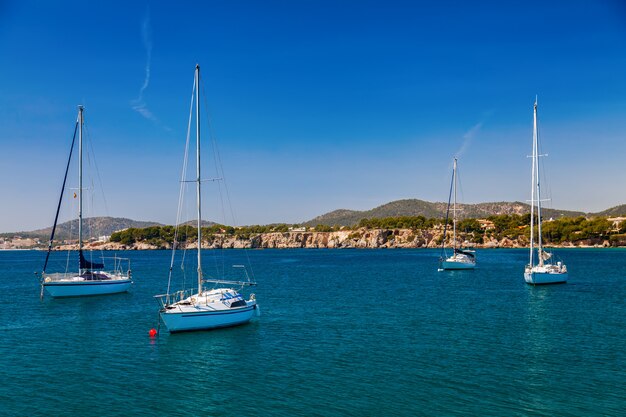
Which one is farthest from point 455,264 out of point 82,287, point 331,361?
point 331,361

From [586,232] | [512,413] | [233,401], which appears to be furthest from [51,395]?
[586,232]

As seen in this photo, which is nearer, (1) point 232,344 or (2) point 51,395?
(2) point 51,395

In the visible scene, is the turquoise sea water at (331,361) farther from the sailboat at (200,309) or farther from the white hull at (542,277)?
the white hull at (542,277)

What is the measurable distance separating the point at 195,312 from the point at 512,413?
2005cm

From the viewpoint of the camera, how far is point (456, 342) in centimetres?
2908

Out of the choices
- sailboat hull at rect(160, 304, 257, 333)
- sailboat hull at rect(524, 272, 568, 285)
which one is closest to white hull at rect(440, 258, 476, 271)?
sailboat hull at rect(524, 272, 568, 285)

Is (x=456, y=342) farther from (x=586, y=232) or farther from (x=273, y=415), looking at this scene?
(x=586, y=232)

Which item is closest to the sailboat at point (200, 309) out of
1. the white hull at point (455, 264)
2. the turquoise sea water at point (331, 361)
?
the turquoise sea water at point (331, 361)

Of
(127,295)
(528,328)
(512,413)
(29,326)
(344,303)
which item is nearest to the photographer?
(512,413)

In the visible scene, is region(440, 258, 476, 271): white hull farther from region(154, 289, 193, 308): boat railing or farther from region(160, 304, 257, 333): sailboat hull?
region(160, 304, 257, 333): sailboat hull

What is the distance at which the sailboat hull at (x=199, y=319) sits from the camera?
30.8 meters

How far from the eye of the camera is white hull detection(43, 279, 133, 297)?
50062mm

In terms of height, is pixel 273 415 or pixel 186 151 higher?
pixel 186 151

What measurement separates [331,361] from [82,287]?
36.6m
